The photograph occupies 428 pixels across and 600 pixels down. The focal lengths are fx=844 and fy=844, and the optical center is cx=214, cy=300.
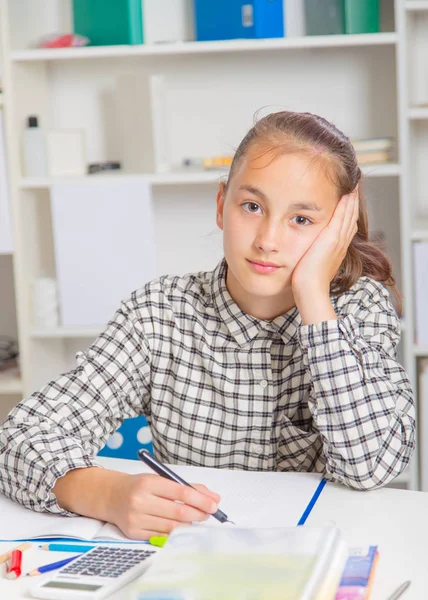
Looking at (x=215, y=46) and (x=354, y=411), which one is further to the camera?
(x=215, y=46)

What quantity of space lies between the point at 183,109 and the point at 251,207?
149 centimetres

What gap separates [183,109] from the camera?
2.68 metres

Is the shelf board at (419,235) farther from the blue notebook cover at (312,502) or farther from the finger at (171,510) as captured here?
the finger at (171,510)

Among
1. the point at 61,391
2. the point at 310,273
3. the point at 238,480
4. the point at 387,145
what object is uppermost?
the point at 387,145

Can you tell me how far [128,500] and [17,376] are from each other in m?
1.67

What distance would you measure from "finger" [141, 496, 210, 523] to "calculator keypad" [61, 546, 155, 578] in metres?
0.06

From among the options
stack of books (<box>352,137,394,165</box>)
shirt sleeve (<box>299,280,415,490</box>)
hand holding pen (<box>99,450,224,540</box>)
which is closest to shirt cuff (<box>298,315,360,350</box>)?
shirt sleeve (<box>299,280,415,490</box>)

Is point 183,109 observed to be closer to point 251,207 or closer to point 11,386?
point 11,386

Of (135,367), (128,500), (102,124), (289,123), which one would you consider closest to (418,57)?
(102,124)

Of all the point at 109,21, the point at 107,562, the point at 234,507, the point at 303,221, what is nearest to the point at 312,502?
the point at 234,507

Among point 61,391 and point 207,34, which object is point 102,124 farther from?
point 61,391

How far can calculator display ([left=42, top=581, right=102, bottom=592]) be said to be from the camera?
83 centimetres

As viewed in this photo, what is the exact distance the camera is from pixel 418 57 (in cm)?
245

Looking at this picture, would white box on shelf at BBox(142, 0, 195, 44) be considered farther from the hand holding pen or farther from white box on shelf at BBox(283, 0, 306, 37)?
the hand holding pen
